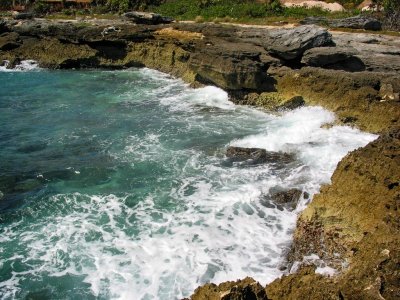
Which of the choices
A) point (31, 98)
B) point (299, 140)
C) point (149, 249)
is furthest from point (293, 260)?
point (31, 98)

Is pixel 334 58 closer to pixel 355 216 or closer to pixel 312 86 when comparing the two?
pixel 312 86

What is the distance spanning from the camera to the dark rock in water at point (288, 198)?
44.7 ft

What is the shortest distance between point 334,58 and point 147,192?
14.5 metres

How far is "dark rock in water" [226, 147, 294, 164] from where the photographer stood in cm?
1688

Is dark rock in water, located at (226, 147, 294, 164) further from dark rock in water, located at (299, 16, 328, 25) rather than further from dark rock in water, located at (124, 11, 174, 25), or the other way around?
dark rock in water, located at (124, 11, 174, 25)

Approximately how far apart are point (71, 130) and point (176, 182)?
8886mm

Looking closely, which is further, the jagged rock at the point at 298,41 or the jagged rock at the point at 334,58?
the jagged rock at the point at 298,41

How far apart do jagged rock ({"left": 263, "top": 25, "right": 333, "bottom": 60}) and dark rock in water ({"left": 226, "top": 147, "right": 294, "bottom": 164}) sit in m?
10.1

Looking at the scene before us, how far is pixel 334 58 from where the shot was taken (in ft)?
78.2

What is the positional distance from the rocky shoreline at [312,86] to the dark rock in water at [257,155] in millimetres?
4241

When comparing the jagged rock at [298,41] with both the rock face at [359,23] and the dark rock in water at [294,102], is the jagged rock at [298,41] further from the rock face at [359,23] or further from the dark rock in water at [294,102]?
the rock face at [359,23]

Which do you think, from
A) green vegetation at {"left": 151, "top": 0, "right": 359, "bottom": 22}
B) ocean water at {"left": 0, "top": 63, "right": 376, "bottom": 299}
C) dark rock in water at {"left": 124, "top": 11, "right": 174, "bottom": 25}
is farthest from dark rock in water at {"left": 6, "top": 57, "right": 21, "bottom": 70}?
green vegetation at {"left": 151, "top": 0, "right": 359, "bottom": 22}

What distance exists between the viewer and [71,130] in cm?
2211

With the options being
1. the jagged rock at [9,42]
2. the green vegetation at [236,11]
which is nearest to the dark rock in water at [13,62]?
the jagged rock at [9,42]
